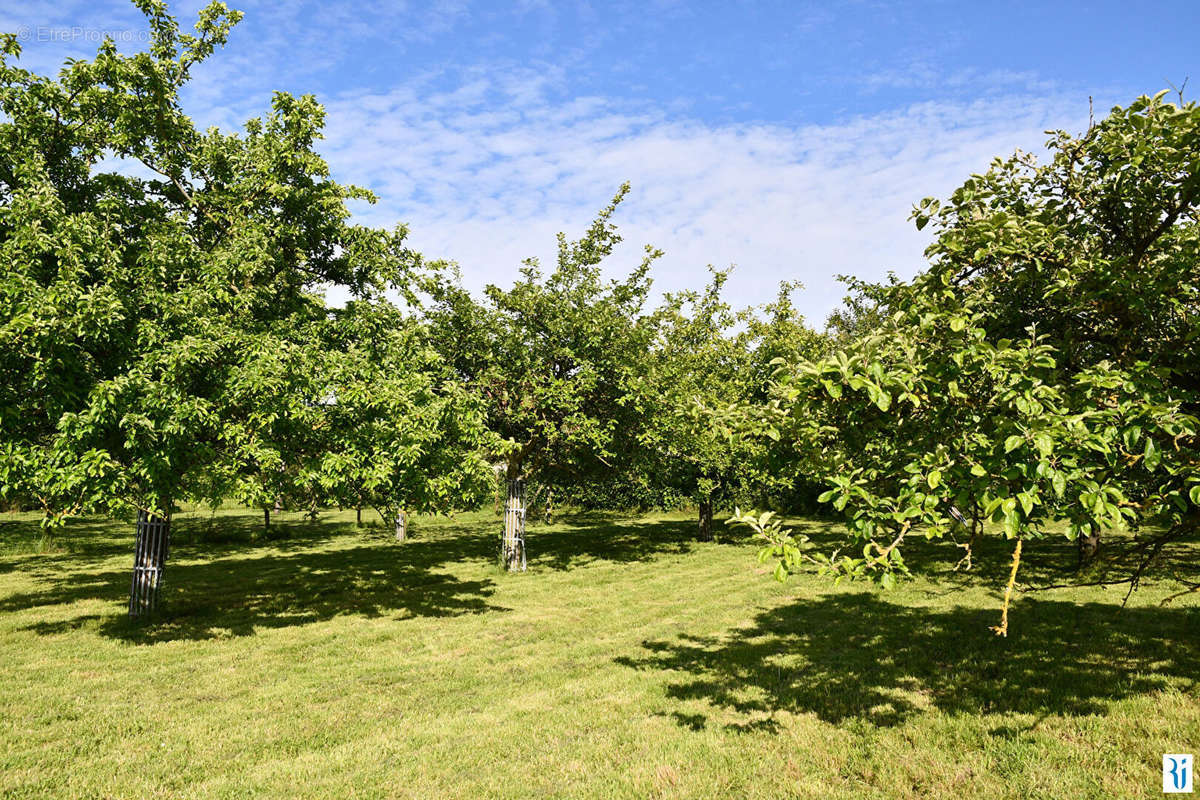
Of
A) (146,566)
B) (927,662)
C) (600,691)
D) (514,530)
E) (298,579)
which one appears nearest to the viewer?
(600,691)

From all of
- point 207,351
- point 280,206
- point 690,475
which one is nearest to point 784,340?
point 690,475

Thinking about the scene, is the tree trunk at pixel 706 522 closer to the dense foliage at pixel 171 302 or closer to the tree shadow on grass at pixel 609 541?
the tree shadow on grass at pixel 609 541

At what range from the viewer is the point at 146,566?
46.0ft

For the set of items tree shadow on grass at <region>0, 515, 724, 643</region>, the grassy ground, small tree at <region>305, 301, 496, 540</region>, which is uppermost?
small tree at <region>305, 301, 496, 540</region>

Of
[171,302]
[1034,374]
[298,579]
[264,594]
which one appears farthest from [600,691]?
[298,579]

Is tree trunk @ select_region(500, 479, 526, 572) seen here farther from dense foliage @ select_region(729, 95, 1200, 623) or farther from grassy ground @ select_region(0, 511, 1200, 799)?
dense foliage @ select_region(729, 95, 1200, 623)

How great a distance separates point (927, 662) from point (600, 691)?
5200 millimetres

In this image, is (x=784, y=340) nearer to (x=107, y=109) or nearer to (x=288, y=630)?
(x=288, y=630)

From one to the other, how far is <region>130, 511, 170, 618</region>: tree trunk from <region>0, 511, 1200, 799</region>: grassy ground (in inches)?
20.4

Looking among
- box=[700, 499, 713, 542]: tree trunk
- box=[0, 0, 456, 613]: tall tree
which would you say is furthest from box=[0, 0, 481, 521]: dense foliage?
box=[700, 499, 713, 542]: tree trunk

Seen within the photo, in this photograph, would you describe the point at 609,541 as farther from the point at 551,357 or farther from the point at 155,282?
the point at 155,282

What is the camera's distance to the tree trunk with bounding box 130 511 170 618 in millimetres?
14000

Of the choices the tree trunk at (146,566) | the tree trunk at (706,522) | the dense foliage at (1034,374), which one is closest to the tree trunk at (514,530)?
the tree trunk at (146,566)

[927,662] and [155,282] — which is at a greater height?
[155,282]
